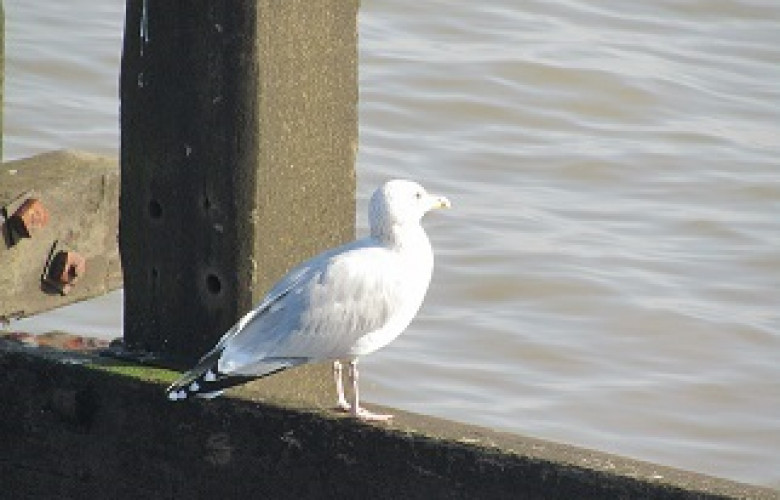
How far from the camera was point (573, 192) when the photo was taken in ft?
33.8

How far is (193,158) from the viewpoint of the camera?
4719 millimetres

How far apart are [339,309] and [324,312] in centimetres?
4

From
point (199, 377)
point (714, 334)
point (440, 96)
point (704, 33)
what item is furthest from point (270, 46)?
point (704, 33)

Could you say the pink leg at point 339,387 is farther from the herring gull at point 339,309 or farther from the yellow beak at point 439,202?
the yellow beak at point 439,202

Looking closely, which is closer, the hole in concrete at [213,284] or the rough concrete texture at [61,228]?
the hole in concrete at [213,284]

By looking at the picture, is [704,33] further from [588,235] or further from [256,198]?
[256,198]

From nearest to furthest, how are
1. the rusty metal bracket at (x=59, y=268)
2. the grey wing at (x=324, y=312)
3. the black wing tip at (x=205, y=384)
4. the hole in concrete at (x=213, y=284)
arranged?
the black wing tip at (x=205, y=384) < the grey wing at (x=324, y=312) < the hole in concrete at (x=213, y=284) < the rusty metal bracket at (x=59, y=268)

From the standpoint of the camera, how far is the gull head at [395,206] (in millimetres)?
4816

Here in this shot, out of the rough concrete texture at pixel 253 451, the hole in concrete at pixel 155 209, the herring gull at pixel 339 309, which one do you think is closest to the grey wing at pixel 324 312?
the herring gull at pixel 339 309

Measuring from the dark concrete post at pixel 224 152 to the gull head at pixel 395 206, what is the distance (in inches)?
5.2

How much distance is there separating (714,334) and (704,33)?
15.1 ft

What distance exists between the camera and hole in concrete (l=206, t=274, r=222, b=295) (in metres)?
4.79

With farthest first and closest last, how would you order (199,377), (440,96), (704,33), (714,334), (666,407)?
(704,33), (440,96), (714,334), (666,407), (199,377)

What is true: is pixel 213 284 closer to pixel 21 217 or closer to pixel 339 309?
pixel 339 309
